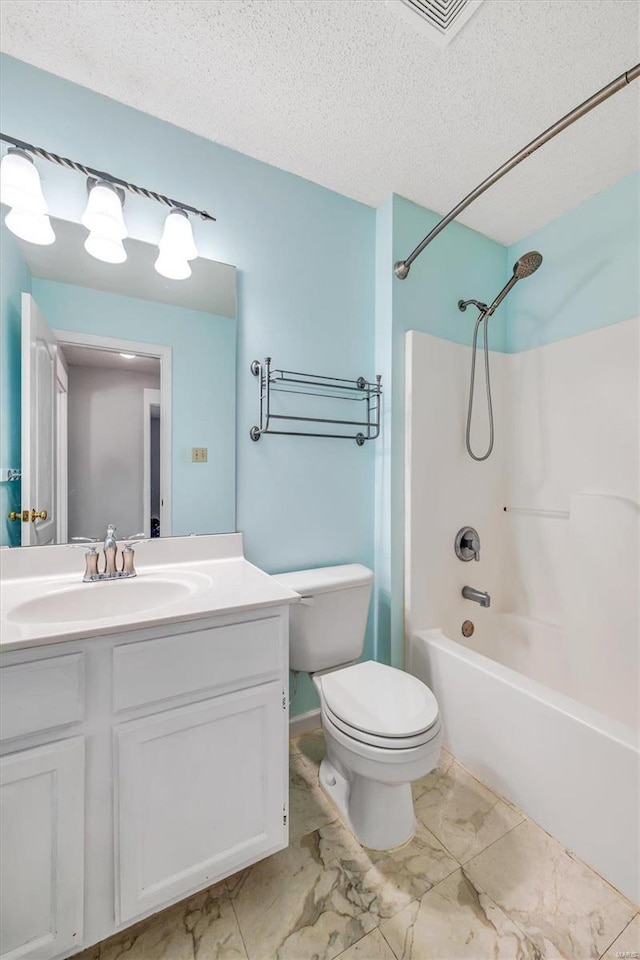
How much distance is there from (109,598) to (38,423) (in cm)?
59

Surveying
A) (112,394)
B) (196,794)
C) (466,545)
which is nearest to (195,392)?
(112,394)

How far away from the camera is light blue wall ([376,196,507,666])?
1822 mm

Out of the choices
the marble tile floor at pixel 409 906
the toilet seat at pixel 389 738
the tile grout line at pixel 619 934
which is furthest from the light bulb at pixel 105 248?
the tile grout line at pixel 619 934

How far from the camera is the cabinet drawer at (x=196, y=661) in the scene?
912 mm

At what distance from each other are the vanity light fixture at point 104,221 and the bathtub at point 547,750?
6.25 feet

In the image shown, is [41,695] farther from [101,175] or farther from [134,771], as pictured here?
[101,175]

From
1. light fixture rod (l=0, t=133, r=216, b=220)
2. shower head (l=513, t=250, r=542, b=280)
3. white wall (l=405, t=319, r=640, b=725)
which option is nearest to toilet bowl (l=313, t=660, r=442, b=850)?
white wall (l=405, t=319, r=640, b=725)

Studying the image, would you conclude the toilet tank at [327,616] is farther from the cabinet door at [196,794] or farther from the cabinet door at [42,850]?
the cabinet door at [42,850]

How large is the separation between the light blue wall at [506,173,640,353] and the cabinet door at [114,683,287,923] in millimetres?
2060

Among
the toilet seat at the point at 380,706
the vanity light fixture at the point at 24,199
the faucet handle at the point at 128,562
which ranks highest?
the vanity light fixture at the point at 24,199

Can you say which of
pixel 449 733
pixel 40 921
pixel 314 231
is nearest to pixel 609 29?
pixel 314 231

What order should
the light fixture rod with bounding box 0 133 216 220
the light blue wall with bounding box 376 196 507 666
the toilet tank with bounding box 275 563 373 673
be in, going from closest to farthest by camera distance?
the light fixture rod with bounding box 0 133 216 220 < the toilet tank with bounding box 275 563 373 673 < the light blue wall with bounding box 376 196 507 666

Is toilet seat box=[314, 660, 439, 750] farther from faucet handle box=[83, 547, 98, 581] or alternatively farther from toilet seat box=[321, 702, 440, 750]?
faucet handle box=[83, 547, 98, 581]

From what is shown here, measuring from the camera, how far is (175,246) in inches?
54.9
